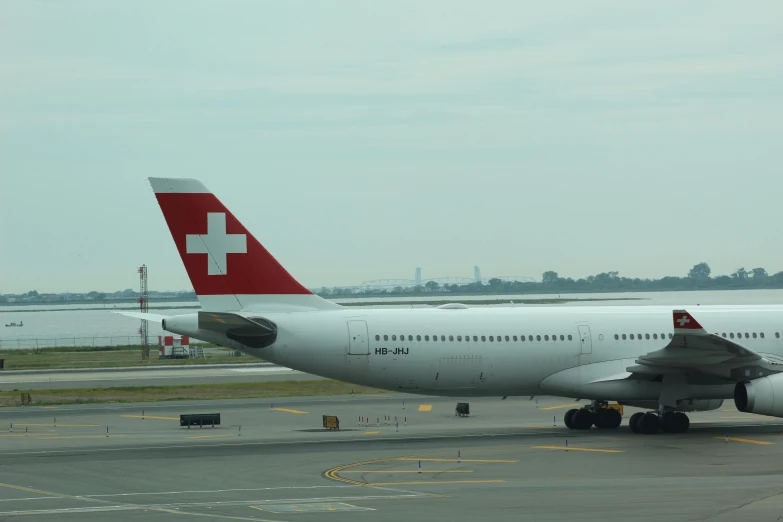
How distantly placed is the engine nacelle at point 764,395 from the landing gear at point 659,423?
261 centimetres

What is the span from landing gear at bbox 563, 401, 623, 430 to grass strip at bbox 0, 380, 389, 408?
18928 millimetres

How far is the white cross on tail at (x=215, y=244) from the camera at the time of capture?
118 ft

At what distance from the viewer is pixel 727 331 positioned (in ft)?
130

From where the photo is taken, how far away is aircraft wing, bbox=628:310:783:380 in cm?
3516

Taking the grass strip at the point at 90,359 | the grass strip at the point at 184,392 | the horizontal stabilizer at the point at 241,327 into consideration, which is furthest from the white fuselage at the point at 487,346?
the grass strip at the point at 90,359

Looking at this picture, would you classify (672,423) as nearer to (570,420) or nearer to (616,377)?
(616,377)

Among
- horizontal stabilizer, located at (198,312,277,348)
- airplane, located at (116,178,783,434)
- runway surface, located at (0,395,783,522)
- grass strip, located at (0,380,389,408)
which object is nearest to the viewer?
runway surface, located at (0,395,783,522)

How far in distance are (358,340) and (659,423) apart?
10520mm

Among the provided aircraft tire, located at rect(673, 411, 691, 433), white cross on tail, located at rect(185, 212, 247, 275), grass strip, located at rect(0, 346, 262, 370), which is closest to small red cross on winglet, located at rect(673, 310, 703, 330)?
aircraft tire, located at rect(673, 411, 691, 433)

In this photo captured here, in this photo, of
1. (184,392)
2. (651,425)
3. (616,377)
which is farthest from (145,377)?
(651,425)

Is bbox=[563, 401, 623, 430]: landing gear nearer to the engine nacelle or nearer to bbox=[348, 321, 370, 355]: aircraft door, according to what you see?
the engine nacelle

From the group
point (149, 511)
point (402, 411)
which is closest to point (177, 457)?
point (149, 511)

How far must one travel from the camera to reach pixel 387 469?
95.2ft

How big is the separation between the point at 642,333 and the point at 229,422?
16.2 m
